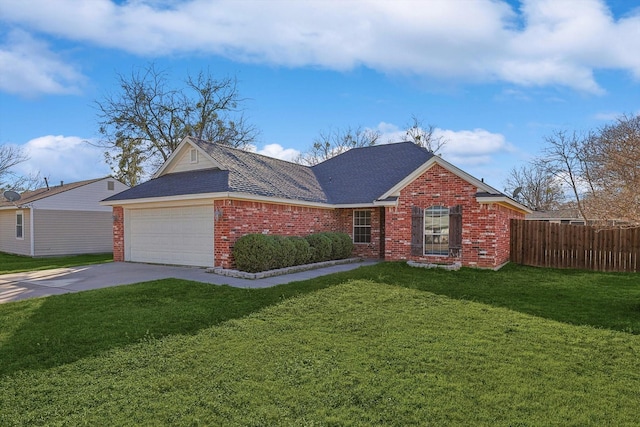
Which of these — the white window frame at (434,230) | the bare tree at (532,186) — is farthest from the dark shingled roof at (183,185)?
the bare tree at (532,186)

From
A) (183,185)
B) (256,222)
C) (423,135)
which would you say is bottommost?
(256,222)

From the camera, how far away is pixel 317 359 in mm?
4973

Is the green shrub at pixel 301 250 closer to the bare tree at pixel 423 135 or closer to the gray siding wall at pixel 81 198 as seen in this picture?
the gray siding wall at pixel 81 198

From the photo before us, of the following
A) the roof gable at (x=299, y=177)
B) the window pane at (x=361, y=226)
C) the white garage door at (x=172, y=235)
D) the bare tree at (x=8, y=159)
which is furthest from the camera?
the bare tree at (x=8, y=159)

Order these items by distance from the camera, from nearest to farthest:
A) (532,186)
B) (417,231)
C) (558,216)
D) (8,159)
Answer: (417,231), (8,159), (558,216), (532,186)

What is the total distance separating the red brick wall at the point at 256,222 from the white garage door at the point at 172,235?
2.19 ft

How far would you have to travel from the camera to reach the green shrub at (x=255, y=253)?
11273 mm

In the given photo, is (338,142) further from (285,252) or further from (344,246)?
(285,252)

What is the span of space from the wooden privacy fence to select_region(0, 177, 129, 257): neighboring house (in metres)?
20.5

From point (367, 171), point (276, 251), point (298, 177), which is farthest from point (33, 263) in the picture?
point (367, 171)

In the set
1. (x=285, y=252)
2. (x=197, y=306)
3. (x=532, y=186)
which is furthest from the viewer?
(x=532, y=186)

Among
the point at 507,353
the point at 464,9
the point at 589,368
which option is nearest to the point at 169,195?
the point at 464,9

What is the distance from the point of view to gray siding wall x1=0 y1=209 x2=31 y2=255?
2052cm

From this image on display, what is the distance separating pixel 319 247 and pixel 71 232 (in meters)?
15.5
